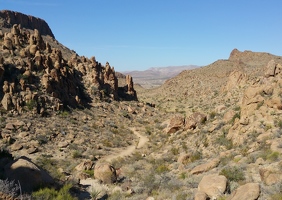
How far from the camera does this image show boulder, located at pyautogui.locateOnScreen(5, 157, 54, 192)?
10.2 metres

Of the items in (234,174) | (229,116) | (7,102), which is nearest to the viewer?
(234,174)

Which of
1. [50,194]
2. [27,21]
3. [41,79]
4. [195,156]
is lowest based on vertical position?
[195,156]

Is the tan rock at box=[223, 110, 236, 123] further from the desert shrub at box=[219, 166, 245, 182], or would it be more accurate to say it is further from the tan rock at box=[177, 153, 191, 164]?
the desert shrub at box=[219, 166, 245, 182]

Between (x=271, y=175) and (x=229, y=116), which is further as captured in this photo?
(x=229, y=116)

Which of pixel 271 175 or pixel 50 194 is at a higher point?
pixel 271 175

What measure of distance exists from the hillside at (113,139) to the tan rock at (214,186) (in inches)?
1.6

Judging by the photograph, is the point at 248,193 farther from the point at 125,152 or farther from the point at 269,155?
the point at 125,152

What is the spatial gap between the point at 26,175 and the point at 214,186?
759cm

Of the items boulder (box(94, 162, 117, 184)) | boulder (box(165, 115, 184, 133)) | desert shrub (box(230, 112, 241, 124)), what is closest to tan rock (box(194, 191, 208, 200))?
boulder (box(94, 162, 117, 184))

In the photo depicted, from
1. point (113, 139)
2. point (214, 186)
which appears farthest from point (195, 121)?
point (214, 186)

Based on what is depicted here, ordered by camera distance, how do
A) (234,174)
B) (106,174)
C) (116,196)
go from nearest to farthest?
(234,174) → (116,196) → (106,174)

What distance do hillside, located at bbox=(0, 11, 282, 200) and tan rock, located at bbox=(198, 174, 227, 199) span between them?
0.04 meters

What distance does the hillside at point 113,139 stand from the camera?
35.5 feet

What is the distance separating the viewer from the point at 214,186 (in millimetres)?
10234
